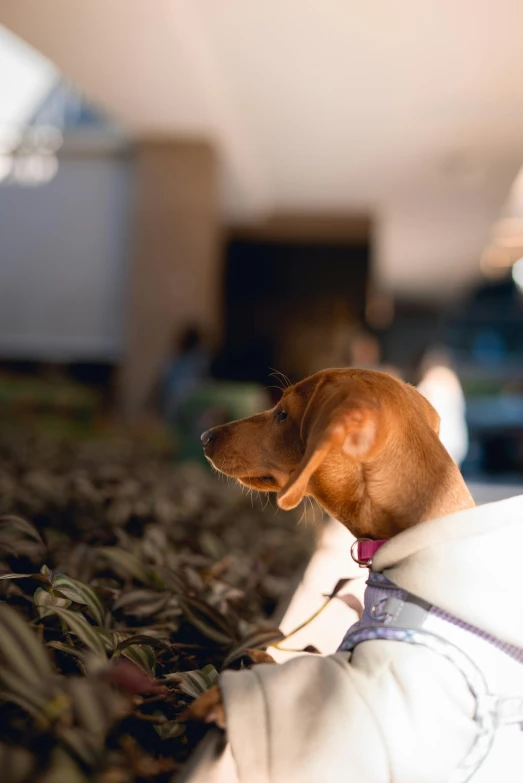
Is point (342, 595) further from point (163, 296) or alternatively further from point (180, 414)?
point (163, 296)

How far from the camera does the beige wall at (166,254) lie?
728cm

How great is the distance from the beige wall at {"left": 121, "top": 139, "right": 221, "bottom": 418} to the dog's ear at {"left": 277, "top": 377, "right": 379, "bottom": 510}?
6249 millimetres

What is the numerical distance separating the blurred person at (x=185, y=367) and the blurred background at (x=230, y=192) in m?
0.02

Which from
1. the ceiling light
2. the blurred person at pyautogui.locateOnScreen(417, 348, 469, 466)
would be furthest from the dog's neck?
the ceiling light

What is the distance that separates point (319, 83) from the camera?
5867mm

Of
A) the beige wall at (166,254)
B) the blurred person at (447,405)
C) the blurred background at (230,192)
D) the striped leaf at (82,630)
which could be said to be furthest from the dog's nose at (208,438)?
the beige wall at (166,254)

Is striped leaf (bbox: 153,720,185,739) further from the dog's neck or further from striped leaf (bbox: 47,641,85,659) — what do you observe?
the dog's neck

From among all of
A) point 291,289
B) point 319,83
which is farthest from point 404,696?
point 291,289

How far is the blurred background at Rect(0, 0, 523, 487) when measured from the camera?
4.97 meters

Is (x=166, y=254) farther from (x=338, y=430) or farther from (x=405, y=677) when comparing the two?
(x=405, y=677)

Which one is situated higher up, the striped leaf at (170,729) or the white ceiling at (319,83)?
the white ceiling at (319,83)

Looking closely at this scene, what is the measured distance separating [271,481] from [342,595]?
25cm

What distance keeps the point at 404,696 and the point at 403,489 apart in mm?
324

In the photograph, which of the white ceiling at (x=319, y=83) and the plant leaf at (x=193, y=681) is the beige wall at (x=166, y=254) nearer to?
the white ceiling at (x=319, y=83)
